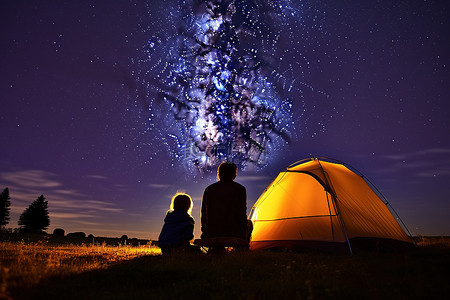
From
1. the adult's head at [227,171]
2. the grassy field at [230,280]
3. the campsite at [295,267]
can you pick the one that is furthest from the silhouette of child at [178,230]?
the grassy field at [230,280]

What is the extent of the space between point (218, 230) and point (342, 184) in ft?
15.3

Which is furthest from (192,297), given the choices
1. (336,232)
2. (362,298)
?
(336,232)

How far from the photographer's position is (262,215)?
10.7 meters

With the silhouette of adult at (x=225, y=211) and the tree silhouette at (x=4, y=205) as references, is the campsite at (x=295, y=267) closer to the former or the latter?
the silhouette of adult at (x=225, y=211)

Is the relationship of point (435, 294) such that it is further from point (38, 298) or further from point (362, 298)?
point (38, 298)

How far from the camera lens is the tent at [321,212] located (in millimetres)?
8570

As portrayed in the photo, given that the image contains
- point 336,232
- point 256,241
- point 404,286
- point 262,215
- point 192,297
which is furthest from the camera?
Result: point 262,215

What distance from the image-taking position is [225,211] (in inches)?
282

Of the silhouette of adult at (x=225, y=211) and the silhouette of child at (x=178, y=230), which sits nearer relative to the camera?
the silhouette of adult at (x=225, y=211)

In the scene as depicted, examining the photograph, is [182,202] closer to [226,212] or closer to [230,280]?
[226,212]

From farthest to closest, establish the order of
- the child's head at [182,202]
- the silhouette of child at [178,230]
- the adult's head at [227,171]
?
the child's head at [182,202] < the adult's head at [227,171] < the silhouette of child at [178,230]

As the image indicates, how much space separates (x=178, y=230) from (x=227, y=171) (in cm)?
192

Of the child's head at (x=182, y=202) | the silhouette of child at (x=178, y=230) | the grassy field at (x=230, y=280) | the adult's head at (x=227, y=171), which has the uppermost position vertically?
the adult's head at (x=227, y=171)

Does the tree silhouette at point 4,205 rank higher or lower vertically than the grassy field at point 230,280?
higher
